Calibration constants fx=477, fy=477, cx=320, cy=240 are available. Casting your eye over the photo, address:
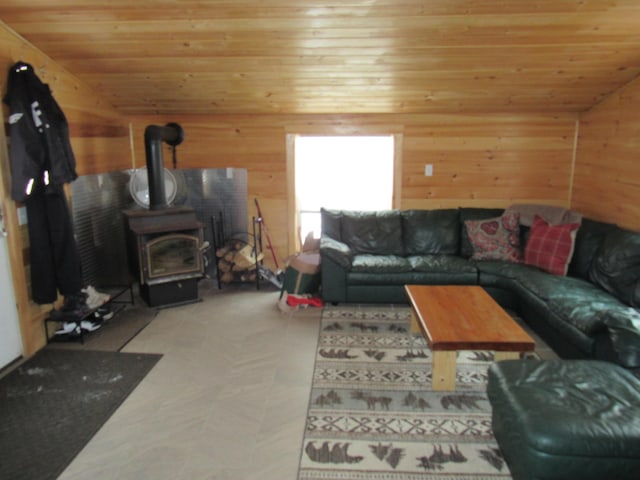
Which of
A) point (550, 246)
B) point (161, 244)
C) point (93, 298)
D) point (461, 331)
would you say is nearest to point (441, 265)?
point (550, 246)

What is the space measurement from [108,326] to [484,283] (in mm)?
3168

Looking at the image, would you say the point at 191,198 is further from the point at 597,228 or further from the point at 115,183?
the point at 597,228

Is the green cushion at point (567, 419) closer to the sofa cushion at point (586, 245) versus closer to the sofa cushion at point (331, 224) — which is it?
the sofa cushion at point (586, 245)

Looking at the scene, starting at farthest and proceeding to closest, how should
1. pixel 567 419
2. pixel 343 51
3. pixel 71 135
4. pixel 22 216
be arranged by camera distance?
1. pixel 71 135
2. pixel 343 51
3. pixel 22 216
4. pixel 567 419

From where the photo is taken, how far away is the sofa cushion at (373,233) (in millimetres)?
4656

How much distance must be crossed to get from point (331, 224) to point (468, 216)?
1.35 meters

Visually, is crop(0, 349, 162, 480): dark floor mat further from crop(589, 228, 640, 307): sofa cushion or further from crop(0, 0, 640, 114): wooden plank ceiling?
crop(589, 228, 640, 307): sofa cushion

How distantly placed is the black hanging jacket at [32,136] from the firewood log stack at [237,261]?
1.81 m

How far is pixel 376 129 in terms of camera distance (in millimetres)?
4871

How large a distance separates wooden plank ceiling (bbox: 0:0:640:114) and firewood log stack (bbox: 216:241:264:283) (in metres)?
1.41

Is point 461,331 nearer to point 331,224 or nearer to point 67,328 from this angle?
point 331,224

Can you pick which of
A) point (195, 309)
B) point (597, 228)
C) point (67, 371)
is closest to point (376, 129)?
point (597, 228)

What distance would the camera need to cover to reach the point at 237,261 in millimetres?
4812

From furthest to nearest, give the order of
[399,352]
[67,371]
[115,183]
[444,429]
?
[115,183] → [399,352] → [67,371] → [444,429]
